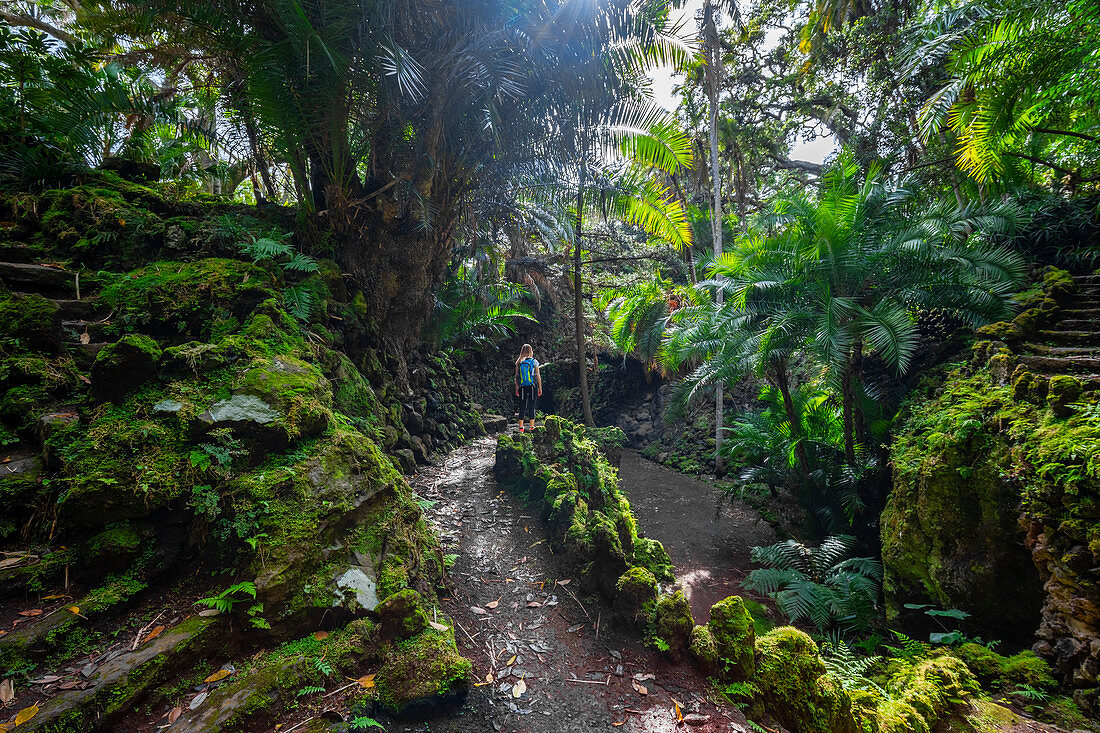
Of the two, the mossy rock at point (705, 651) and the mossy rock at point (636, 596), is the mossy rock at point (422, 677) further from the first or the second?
the mossy rock at point (705, 651)

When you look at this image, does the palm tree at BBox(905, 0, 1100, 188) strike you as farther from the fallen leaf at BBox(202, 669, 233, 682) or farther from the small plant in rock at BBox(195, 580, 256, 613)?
the fallen leaf at BBox(202, 669, 233, 682)

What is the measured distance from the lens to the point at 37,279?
4.15 meters

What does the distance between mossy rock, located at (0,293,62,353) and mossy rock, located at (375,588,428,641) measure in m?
3.67

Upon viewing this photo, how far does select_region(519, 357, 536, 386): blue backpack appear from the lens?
920cm

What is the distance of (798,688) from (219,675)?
383 cm

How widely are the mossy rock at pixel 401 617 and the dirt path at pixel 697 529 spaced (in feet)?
11.9

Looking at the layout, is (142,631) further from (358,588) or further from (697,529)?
(697,529)

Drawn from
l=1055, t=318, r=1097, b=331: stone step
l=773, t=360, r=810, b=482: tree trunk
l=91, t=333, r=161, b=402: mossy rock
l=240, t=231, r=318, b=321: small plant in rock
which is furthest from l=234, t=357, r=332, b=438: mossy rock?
l=1055, t=318, r=1097, b=331: stone step

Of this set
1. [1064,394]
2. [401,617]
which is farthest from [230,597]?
[1064,394]

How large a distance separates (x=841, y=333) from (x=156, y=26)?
10.7 meters

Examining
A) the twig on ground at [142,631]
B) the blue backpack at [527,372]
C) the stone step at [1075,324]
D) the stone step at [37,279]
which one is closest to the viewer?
the twig on ground at [142,631]

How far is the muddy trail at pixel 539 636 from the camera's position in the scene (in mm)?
3092

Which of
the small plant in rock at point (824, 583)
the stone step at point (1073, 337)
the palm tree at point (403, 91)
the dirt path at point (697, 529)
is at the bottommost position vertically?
the dirt path at point (697, 529)

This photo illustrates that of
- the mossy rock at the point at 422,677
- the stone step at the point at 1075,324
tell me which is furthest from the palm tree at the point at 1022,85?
the mossy rock at the point at 422,677
